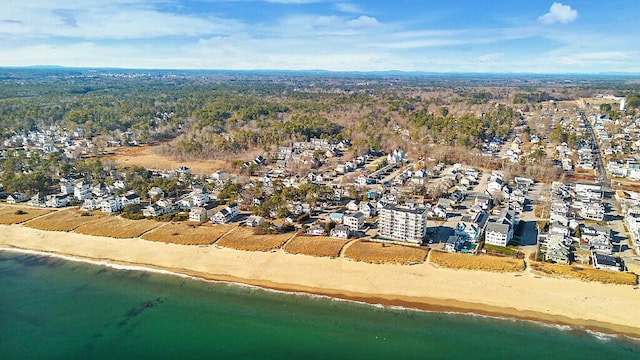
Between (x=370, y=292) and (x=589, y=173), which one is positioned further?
(x=589, y=173)

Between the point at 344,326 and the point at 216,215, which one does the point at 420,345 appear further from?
the point at 216,215

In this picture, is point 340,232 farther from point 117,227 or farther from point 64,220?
point 64,220

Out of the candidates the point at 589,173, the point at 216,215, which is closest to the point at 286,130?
the point at 216,215

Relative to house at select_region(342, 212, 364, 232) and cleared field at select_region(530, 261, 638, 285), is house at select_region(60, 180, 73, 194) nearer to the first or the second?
house at select_region(342, 212, 364, 232)

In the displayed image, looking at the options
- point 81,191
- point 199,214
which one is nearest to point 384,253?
point 199,214

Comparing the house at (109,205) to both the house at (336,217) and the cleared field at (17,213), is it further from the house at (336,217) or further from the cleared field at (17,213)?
the house at (336,217)

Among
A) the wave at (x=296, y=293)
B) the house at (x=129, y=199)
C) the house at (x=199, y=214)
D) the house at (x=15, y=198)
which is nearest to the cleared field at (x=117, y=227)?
the house at (x=199, y=214)
